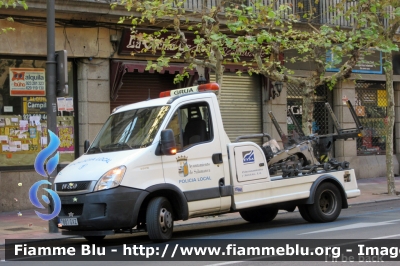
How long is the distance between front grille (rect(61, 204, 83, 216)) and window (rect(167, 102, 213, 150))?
1.93 metres

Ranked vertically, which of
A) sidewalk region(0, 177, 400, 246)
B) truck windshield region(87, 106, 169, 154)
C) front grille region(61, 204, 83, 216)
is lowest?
sidewalk region(0, 177, 400, 246)

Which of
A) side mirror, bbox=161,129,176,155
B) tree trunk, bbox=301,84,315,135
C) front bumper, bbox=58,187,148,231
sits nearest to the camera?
front bumper, bbox=58,187,148,231

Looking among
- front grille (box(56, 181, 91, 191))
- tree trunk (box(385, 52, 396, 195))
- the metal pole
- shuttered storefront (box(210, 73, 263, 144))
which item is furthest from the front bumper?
shuttered storefront (box(210, 73, 263, 144))

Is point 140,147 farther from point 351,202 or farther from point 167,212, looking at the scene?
point 351,202

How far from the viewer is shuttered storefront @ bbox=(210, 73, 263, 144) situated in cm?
2145

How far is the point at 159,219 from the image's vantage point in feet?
34.7

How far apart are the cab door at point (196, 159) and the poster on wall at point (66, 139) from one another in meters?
7.47

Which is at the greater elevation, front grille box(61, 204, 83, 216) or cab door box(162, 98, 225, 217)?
cab door box(162, 98, 225, 217)

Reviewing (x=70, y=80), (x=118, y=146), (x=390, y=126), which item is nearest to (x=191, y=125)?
(x=118, y=146)

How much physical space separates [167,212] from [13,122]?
26.3ft

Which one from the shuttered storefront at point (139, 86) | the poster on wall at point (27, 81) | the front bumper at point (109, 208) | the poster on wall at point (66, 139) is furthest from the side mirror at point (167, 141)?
the shuttered storefront at point (139, 86)

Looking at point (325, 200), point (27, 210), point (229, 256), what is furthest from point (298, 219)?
point (27, 210)

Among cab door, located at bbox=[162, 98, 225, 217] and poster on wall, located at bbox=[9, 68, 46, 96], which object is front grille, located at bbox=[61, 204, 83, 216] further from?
poster on wall, located at bbox=[9, 68, 46, 96]

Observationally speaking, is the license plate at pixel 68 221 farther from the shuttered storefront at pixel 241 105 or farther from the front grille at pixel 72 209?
the shuttered storefront at pixel 241 105
